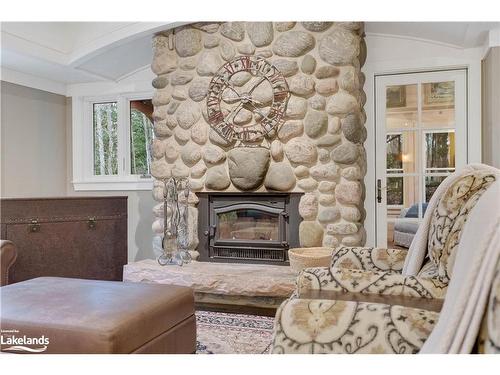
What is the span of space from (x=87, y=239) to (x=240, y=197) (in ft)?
4.89

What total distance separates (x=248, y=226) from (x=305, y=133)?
921mm

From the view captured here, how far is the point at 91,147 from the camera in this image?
194 inches

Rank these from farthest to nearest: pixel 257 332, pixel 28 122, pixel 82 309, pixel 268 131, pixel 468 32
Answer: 1. pixel 28 122
2. pixel 268 131
3. pixel 468 32
4. pixel 257 332
5. pixel 82 309

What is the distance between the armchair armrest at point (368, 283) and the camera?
153cm

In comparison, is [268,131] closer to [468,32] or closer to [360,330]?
[468,32]

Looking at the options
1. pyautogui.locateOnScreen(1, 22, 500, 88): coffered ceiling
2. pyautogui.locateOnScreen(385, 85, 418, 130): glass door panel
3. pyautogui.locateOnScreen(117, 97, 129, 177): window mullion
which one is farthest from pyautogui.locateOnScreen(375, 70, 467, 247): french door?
pyautogui.locateOnScreen(117, 97, 129, 177): window mullion

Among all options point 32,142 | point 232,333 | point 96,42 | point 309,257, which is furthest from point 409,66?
point 32,142

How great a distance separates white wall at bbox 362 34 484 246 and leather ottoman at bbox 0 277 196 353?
Answer: 7.88 ft

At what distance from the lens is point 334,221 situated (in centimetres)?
345

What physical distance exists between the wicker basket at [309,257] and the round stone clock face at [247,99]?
39.4 inches

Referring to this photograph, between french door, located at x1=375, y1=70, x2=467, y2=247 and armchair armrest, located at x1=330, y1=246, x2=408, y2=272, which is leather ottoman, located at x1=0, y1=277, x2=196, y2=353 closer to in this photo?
armchair armrest, located at x1=330, y1=246, x2=408, y2=272

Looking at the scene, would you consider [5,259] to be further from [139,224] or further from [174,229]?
[139,224]

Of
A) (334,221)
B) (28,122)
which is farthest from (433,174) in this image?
(28,122)

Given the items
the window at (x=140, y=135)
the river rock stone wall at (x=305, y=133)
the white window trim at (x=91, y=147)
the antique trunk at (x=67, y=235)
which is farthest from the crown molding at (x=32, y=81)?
the river rock stone wall at (x=305, y=133)
